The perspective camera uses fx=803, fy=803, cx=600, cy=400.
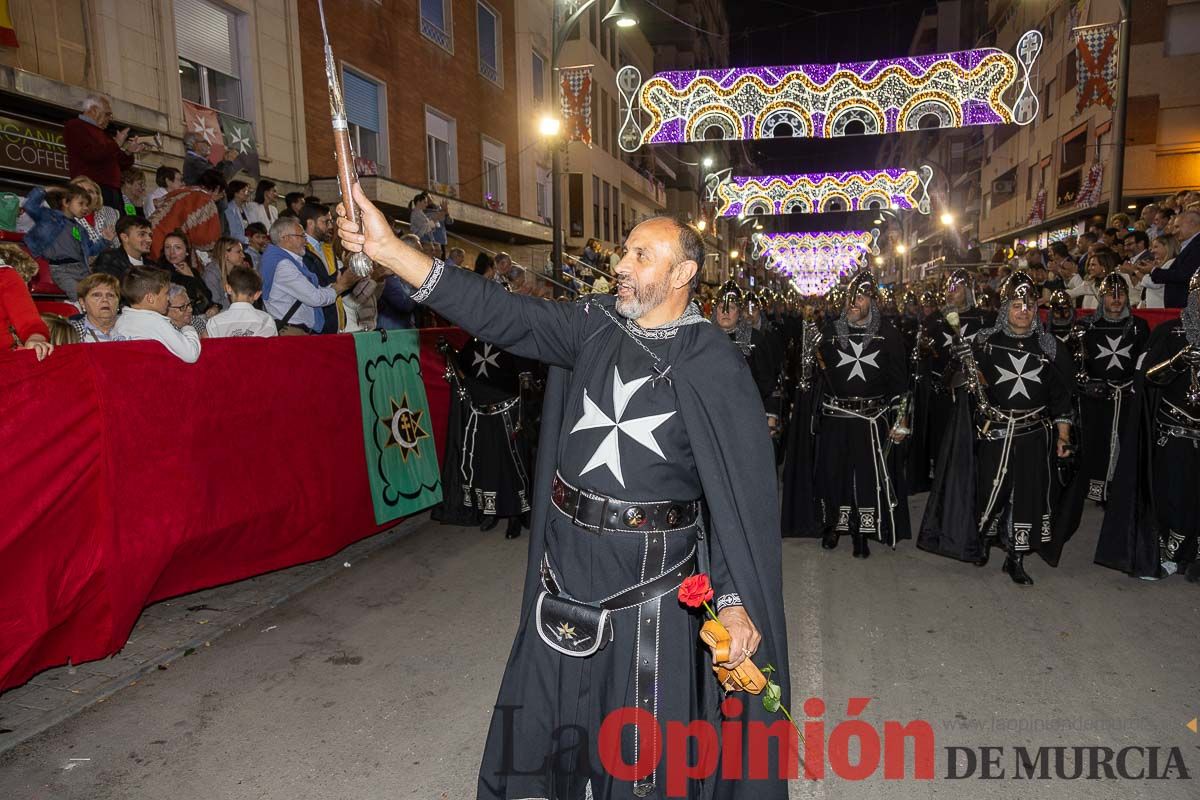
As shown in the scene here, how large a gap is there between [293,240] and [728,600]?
5.98 meters

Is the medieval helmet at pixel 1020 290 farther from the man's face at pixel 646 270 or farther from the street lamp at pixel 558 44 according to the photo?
the street lamp at pixel 558 44

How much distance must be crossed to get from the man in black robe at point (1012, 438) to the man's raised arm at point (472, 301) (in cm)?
453

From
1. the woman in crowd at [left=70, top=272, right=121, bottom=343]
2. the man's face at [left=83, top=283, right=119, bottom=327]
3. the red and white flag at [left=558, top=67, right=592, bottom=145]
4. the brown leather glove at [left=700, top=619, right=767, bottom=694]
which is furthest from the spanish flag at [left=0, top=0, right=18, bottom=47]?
the brown leather glove at [left=700, top=619, right=767, bottom=694]

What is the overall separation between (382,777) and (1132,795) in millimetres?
3154

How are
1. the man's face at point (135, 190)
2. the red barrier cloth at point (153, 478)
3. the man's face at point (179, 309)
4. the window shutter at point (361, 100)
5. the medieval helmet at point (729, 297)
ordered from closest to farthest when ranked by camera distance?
1. the red barrier cloth at point (153, 478)
2. the man's face at point (179, 309)
3. the man's face at point (135, 190)
4. the medieval helmet at point (729, 297)
5. the window shutter at point (361, 100)

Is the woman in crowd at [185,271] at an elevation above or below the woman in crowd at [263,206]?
below

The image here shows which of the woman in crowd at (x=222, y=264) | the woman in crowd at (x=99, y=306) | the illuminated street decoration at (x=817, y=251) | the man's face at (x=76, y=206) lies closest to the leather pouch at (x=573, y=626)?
the woman in crowd at (x=99, y=306)

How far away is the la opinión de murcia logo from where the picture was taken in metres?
2.60

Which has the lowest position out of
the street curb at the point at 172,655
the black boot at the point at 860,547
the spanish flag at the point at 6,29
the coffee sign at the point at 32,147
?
the black boot at the point at 860,547

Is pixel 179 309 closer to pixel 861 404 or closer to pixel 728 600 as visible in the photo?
pixel 728 600

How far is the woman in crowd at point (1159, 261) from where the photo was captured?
30.3ft

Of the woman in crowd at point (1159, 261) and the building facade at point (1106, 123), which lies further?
the building facade at point (1106, 123)

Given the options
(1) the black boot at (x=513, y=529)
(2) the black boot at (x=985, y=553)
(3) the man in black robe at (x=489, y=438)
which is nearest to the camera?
(2) the black boot at (x=985, y=553)

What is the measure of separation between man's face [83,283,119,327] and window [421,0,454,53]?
14.2 metres
